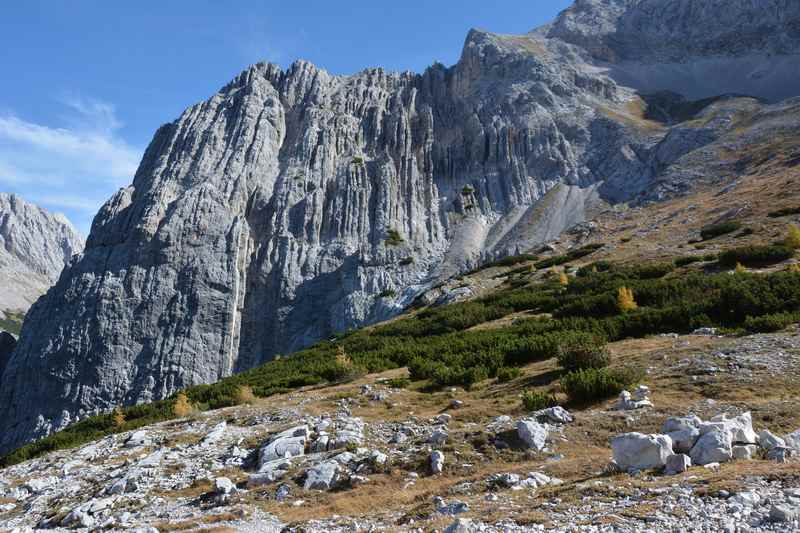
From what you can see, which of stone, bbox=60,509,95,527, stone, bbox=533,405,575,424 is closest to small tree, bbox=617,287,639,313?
stone, bbox=533,405,575,424

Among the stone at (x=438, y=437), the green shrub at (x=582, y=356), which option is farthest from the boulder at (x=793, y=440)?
the green shrub at (x=582, y=356)

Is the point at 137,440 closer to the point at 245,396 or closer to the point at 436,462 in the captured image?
the point at 245,396

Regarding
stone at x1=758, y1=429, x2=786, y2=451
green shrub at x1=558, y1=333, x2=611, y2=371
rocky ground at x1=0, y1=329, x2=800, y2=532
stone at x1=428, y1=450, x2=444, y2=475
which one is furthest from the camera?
green shrub at x1=558, y1=333, x2=611, y2=371

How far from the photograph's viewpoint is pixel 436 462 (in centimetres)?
910

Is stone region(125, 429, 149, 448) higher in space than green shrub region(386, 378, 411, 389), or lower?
lower

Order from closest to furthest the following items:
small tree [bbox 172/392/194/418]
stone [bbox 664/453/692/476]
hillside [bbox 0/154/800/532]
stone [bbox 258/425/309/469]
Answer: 1. hillside [bbox 0/154/800/532]
2. stone [bbox 664/453/692/476]
3. stone [bbox 258/425/309/469]
4. small tree [bbox 172/392/194/418]

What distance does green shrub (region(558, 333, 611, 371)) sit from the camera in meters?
13.4

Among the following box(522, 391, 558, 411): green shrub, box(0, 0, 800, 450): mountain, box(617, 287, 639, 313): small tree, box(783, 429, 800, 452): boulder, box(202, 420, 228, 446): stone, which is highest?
box(0, 0, 800, 450): mountain

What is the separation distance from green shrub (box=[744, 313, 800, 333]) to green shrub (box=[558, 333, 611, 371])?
425 cm

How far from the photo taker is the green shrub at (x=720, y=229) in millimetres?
34562

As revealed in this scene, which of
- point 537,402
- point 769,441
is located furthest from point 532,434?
point 769,441

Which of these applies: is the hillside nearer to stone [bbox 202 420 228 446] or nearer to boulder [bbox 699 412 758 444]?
stone [bbox 202 420 228 446]

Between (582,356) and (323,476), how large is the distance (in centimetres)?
751

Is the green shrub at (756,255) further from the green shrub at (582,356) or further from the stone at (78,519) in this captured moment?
the stone at (78,519)
